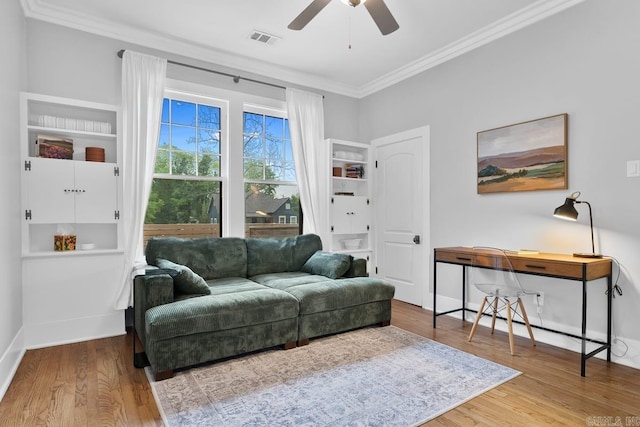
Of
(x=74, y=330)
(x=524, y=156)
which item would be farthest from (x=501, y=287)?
(x=74, y=330)

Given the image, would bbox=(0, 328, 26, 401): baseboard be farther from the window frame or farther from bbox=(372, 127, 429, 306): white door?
bbox=(372, 127, 429, 306): white door

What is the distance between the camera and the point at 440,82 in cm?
409

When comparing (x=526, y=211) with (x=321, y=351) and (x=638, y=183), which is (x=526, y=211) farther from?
(x=321, y=351)

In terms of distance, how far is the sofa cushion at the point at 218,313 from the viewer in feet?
7.91

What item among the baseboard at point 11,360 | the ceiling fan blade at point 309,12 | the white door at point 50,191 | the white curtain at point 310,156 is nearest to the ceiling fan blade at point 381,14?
the ceiling fan blade at point 309,12

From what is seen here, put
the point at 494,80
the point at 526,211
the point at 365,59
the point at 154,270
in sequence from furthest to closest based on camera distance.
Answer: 1. the point at 365,59
2. the point at 494,80
3. the point at 526,211
4. the point at 154,270

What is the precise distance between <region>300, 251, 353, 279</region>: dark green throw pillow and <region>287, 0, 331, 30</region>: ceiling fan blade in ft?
7.09

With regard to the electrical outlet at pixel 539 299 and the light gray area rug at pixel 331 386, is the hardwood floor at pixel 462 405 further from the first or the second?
the electrical outlet at pixel 539 299

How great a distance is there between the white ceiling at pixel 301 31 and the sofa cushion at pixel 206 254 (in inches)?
81.0

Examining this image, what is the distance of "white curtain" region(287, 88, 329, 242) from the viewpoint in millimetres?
4488

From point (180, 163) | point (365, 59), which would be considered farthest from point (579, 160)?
point (180, 163)

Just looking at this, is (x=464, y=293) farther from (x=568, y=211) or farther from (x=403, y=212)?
(x=568, y=211)

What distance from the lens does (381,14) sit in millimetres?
2465

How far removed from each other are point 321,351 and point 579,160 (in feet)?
8.74
